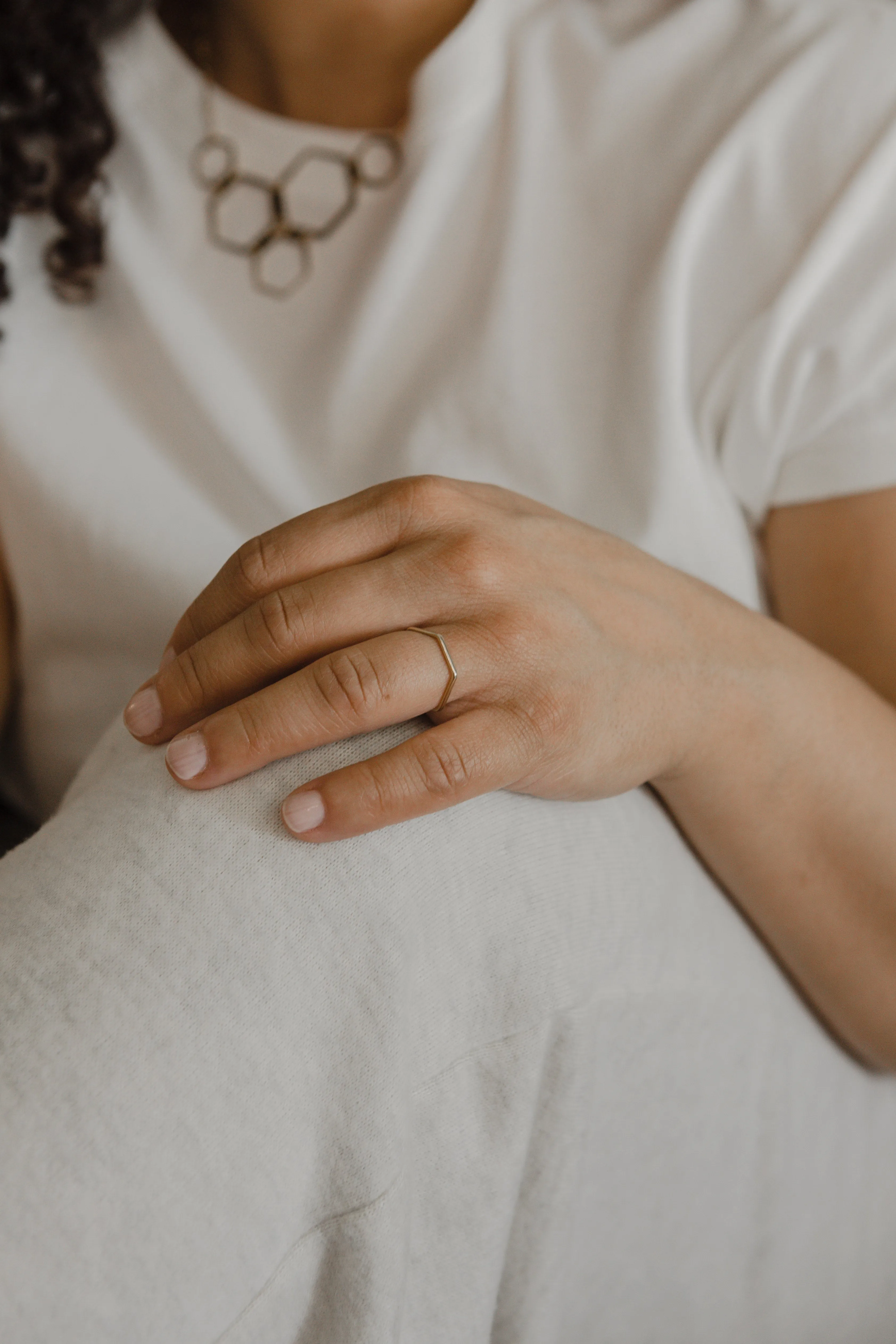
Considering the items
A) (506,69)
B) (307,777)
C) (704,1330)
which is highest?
(506,69)

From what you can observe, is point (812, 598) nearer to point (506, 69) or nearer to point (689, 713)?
point (689, 713)

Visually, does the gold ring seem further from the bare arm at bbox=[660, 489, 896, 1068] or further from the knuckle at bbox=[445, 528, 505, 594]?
the bare arm at bbox=[660, 489, 896, 1068]

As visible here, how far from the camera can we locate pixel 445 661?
0.50 m

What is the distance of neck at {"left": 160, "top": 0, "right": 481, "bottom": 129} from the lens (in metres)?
0.83

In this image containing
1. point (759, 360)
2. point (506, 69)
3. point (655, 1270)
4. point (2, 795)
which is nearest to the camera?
point (655, 1270)

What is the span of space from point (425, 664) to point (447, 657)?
1 centimetres

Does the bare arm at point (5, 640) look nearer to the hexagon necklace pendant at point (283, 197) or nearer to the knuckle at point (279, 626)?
the hexagon necklace pendant at point (283, 197)

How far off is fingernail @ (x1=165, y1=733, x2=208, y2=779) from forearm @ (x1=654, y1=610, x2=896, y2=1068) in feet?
0.89

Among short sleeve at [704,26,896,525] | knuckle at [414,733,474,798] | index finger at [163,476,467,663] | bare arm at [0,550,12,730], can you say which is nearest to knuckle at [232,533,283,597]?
index finger at [163,476,467,663]

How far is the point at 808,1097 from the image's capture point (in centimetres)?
62

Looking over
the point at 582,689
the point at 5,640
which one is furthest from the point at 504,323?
the point at 5,640

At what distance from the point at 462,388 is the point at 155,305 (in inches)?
10.7

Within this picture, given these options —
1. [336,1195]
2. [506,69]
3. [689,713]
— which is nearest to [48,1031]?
[336,1195]

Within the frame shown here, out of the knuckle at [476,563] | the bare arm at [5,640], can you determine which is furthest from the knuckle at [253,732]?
the bare arm at [5,640]
